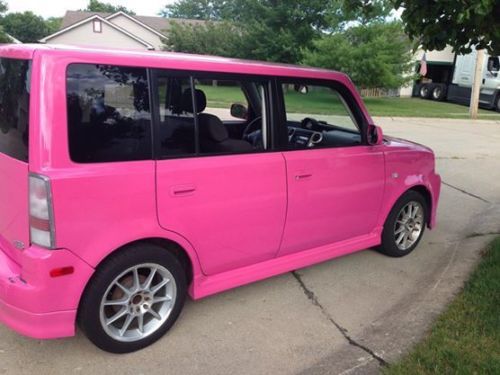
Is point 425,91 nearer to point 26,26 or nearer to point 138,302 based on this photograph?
point 138,302

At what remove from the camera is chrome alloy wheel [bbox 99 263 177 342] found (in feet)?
9.57

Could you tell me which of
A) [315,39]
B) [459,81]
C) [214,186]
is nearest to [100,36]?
[315,39]

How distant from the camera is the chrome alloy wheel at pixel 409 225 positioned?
4.62m

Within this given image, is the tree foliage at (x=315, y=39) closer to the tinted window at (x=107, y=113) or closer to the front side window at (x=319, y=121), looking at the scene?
the front side window at (x=319, y=121)

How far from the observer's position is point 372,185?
4.11 metres

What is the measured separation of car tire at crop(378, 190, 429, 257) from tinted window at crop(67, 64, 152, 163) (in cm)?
260

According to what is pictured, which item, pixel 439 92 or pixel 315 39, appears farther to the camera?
pixel 439 92

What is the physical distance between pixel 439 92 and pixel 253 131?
29.1 metres

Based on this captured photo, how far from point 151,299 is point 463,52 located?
119 inches

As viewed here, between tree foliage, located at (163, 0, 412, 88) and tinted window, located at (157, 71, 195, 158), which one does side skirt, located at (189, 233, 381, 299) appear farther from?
tree foliage, located at (163, 0, 412, 88)

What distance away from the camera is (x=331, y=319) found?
3.56 m

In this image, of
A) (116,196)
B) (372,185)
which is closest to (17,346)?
(116,196)

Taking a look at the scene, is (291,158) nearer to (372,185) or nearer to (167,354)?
(372,185)

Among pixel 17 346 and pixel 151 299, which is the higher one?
pixel 151 299
